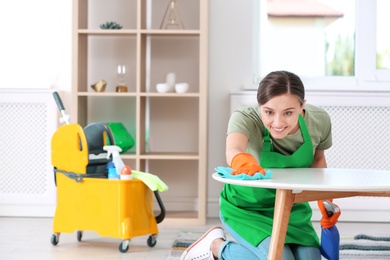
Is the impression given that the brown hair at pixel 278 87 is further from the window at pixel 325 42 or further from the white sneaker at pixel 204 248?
the window at pixel 325 42

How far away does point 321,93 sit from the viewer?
13.6 feet

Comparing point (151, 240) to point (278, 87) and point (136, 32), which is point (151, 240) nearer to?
point (136, 32)

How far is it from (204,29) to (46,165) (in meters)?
1.26

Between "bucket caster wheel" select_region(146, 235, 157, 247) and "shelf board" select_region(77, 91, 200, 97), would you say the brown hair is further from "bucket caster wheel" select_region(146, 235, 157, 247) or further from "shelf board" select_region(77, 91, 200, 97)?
"shelf board" select_region(77, 91, 200, 97)

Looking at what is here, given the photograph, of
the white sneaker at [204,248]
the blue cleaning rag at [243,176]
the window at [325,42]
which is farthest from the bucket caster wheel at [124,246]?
the window at [325,42]

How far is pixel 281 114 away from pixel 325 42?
2.33 m

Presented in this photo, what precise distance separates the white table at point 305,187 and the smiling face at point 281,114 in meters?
0.13

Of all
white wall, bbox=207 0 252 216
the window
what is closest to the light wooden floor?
white wall, bbox=207 0 252 216

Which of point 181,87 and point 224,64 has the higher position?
point 224,64

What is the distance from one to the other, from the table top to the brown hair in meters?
0.23

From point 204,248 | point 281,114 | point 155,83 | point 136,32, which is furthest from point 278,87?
point 155,83

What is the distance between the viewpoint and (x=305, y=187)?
1741 mm

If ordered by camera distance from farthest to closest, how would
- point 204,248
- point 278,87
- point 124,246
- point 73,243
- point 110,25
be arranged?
point 110,25, point 73,243, point 124,246, point 204,248, point 278,87

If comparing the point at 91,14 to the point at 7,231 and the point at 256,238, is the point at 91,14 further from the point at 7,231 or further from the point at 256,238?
the point at 256,238
